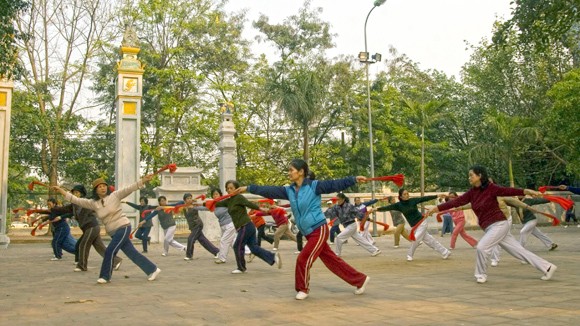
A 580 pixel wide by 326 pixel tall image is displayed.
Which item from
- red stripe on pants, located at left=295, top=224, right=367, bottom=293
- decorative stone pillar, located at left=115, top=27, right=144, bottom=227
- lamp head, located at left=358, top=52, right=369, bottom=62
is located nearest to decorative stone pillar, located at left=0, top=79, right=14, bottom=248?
decorative stone pillar, located at left=115, top=27, right=144, bottom=227

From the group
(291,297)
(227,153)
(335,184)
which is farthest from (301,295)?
(227,153)

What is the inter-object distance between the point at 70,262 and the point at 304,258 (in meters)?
8.54

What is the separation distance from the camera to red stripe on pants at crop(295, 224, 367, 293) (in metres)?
6.72

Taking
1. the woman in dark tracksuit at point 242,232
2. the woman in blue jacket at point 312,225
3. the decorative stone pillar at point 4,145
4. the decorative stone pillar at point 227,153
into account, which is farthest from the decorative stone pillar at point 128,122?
the woman in blue jacket at point 312,225

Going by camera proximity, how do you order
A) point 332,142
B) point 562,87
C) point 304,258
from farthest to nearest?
point 332,142
point 562,87
point 304,258

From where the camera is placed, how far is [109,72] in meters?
32.9

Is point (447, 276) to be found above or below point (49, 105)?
below

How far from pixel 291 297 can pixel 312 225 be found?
0.88 m

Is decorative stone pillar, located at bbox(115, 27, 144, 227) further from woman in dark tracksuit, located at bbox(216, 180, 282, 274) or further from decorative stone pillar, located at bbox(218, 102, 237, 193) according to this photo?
woman in dark tracksuit, located at bbox(216, 180, 282, 274)

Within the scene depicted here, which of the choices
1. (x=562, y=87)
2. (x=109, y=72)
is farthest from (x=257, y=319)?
(x=109, y=72)

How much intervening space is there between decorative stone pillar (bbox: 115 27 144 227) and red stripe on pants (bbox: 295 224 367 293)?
1481 centimetres

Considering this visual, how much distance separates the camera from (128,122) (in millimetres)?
21297

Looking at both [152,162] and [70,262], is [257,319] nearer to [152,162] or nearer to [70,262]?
[70,262]

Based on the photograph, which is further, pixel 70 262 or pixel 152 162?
pixel 152 162
